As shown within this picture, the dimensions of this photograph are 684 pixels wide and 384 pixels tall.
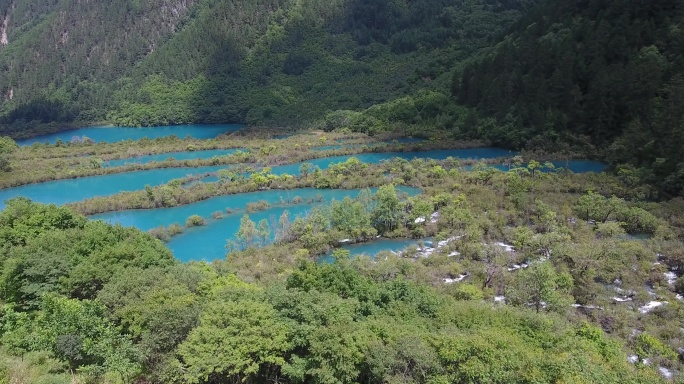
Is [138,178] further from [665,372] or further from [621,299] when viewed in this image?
[665,372]

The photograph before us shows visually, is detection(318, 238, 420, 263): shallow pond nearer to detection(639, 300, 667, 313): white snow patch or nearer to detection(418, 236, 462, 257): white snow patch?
detection(418, 236, 462, 257): white snow patch

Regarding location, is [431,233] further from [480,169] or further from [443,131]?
[443,131]

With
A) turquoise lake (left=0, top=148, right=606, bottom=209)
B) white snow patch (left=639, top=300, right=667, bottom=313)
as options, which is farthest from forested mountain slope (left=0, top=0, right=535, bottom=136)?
white snow patch (left=639, top=300, right=667, bottom=313)

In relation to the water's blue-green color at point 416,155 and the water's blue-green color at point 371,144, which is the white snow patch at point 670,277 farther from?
the water's blue-green color at point 371,144

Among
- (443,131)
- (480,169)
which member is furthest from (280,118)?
(480,169)

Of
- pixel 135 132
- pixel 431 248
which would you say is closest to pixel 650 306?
pixel 431 248

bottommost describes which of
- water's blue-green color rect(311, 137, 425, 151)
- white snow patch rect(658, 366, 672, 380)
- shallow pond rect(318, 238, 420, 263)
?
shallow pond rect(318, 238, 420, 263)
